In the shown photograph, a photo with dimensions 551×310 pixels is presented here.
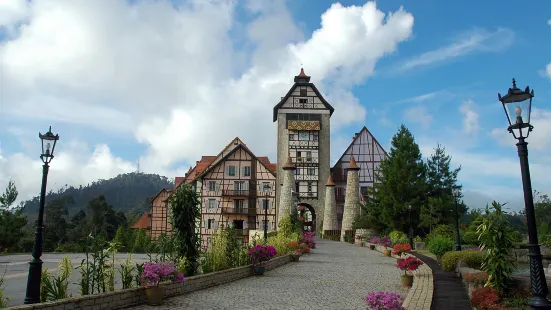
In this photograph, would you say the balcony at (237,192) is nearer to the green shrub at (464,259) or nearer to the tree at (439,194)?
the tree at (439,194)

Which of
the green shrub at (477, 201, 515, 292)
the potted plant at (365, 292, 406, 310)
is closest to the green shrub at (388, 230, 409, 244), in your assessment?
the green shrub at (477, 201, 515, 292)

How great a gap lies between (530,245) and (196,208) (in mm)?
8507

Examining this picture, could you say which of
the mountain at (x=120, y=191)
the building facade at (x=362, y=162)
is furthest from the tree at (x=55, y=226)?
the mountain at (x=120, y=191)

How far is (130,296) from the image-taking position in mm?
9062

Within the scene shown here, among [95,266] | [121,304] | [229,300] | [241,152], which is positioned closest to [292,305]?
[229,300]

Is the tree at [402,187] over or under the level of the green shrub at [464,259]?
over

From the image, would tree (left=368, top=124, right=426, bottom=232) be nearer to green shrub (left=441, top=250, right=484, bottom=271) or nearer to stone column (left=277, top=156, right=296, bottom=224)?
stone column (left=277, top=156, right=296, bottom=224)

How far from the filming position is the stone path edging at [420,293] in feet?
29.0

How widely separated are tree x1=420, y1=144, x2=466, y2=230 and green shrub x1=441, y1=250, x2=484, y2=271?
52.8ft

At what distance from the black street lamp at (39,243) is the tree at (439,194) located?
86.1ft

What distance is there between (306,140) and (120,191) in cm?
13867

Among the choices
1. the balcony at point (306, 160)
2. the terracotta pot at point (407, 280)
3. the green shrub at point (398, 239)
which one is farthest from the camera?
the balcony at point (306, 160)

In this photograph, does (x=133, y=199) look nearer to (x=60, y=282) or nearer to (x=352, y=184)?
(x=352, y=184)

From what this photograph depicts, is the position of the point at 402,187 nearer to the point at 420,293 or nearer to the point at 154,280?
the point at 420,293
